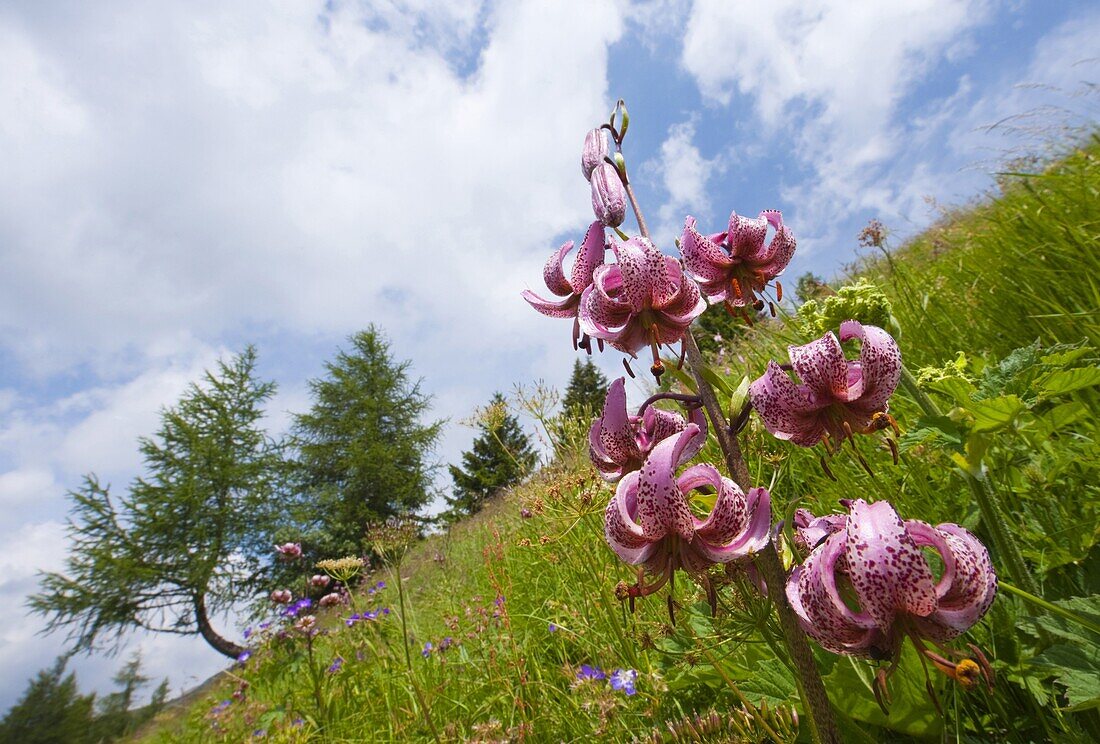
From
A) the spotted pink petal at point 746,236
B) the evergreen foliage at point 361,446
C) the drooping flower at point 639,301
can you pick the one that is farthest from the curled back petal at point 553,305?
the evergreen foliage at point 361,446

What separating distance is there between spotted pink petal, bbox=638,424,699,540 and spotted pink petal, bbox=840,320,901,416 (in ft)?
0.91

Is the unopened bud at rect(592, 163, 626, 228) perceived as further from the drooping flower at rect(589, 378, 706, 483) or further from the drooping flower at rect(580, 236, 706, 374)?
the drooping flower at rect(589, 378, 706, 483)

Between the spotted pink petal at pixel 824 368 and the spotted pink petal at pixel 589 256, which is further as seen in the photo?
the spotted pink petal at pixel 589 256

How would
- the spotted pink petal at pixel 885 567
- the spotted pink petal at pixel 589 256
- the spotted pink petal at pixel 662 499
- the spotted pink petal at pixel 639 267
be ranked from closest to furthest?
1. the spotted pink petal at pixel 885 567
2. the spotted pink petal at pixel 662 499
3. the spotted pink petal at pixel 639 267
4. the spotted pink petal at pixel 589 256

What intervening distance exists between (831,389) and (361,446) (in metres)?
19.0

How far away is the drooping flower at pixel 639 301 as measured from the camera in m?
0.78

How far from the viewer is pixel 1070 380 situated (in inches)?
34.0

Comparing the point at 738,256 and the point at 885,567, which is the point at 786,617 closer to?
the point at 885,567

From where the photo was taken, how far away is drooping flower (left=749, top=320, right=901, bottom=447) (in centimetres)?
71

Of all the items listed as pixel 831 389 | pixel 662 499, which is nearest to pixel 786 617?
pixel 662 499

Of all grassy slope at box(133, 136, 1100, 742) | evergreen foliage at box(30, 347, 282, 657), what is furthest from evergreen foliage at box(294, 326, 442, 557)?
grassy slope at box(133, 136, 1100, 742)

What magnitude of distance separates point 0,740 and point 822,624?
2216cm

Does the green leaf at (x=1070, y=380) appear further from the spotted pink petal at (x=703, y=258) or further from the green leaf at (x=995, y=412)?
the spotted pink petal at (x=703, y=258)

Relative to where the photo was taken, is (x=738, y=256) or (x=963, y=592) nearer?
(x=963, y=592)
